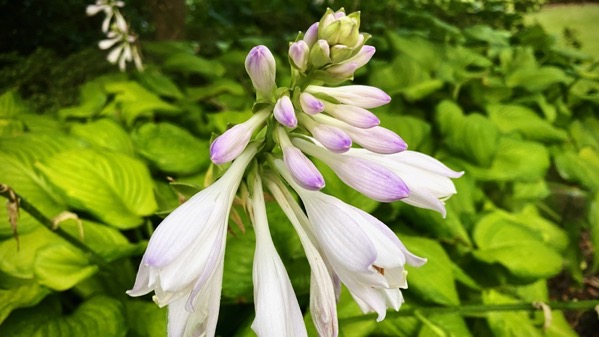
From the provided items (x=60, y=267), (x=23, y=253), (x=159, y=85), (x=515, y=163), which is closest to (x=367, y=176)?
(x=60, y=267)

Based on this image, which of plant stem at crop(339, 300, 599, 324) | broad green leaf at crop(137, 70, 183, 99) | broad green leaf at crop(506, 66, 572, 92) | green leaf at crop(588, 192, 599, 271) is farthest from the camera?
broad green leaf at crop(506, 66, 572, 92)

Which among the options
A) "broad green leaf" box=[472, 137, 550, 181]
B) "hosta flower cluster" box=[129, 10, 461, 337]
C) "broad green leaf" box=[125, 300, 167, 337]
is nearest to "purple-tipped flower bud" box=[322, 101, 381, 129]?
"hosta flower cluster" box=[129, 10, 461, 337]

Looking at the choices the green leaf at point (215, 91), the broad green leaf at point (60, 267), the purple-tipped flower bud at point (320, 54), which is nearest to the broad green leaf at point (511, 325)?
the purple-tipped flower bud at point (320, 54)

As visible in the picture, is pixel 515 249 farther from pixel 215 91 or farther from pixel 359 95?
pixel 215 91

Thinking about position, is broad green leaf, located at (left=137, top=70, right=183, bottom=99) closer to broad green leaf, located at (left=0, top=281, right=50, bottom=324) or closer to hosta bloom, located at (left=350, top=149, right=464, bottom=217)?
broad green leaf, located at (left=0, top=281, right=50, bottom=324)

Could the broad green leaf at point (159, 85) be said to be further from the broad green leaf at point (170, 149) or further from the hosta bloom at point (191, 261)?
the hosta bloom at point (191, 261)

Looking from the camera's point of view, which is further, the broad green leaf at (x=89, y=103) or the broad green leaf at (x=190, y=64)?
the broad green leaf at (x=190, y=64)
